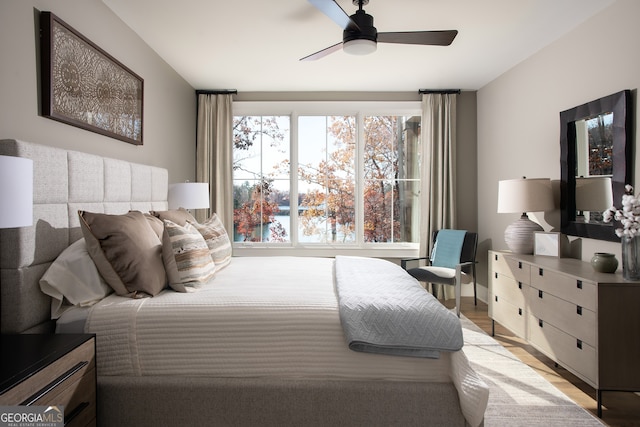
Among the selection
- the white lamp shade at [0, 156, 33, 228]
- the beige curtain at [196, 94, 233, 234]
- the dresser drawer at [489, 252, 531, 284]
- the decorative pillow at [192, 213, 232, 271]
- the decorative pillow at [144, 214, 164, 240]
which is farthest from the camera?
the beige curtain at [196, 94, 233, 234]

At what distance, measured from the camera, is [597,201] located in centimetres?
307

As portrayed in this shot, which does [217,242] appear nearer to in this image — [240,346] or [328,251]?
[240,346]

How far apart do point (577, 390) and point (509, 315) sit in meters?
0.87

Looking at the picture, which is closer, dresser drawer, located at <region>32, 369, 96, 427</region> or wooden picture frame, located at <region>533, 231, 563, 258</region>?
dresser drawer, located at <region>32, 369, 96, 427</region>

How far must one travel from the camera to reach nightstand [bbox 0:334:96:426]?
1281 millimetres

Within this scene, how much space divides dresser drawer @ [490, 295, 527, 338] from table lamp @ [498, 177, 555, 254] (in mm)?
493

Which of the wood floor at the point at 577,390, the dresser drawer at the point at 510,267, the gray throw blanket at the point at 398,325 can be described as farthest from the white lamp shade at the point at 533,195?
the gray throw blanket at the point at 398,325

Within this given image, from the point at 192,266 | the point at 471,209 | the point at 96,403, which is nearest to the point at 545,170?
the point at 471,209

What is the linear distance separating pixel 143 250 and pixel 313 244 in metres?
3.25

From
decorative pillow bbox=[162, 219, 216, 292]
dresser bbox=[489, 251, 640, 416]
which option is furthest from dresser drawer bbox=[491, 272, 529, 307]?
decorative pillow bbox=[162, 219, 216, 292]

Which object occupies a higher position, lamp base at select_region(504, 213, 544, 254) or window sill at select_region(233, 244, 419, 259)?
lamp base at select_region(504, 213, 544, 254)

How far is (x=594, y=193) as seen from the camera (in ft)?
10.2

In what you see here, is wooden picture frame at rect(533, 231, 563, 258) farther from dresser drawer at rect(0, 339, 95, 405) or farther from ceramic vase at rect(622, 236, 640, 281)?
dresser drawer at rect(0, 339, 95, 405)
